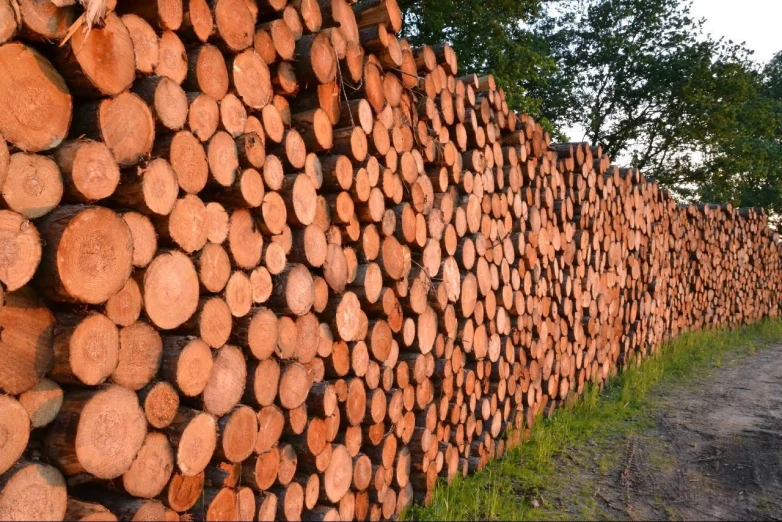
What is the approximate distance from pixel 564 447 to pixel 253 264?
3.00 m

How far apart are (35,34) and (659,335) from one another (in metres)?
7.78

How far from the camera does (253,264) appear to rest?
2258mm

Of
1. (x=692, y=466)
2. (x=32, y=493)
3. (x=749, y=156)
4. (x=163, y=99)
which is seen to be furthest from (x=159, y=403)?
(x=749, y=156)

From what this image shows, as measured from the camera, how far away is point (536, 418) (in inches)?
184

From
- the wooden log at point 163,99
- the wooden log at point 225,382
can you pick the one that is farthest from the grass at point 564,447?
the wooden log at point 163,99

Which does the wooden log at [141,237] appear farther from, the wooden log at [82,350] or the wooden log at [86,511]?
the wooden log at [86,511]

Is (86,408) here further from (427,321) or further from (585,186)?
(585,186)

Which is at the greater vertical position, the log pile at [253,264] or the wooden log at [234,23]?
the wooden log at [234,23]

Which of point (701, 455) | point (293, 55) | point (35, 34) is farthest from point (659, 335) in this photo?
point (35, 34)

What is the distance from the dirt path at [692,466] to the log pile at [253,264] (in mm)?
697

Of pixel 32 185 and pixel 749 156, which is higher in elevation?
pixel 749 156

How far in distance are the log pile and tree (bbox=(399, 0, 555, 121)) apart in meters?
5.45

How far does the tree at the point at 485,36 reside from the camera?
376 inches

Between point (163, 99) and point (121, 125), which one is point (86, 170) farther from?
point (163, 99)
